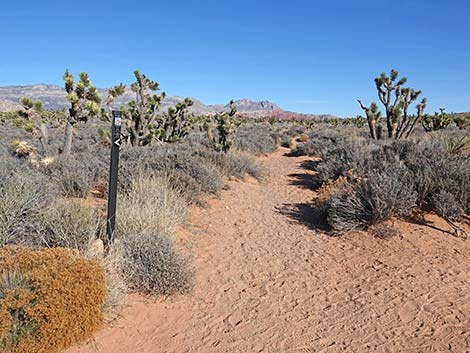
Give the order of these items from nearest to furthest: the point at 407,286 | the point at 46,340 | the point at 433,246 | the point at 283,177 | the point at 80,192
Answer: the point at 46,340
the point at 407,286
the point at 433,246
the point at 80,192
the point at 283,177

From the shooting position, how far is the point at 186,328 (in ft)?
13.1

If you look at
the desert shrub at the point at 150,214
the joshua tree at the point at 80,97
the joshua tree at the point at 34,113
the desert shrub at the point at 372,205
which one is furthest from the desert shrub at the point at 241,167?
the joshua tree at the point at 34,113

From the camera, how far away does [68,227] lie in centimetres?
485

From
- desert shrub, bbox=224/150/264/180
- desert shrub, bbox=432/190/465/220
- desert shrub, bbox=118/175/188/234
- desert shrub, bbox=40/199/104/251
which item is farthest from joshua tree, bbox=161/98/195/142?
desert shrub, bbox=432/190/465/220

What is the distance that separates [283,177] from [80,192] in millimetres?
7705

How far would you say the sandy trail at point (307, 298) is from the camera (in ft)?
12.2

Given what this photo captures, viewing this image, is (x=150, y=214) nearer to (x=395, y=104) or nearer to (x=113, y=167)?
(x=113, y=167)

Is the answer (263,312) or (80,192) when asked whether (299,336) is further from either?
(80,192)

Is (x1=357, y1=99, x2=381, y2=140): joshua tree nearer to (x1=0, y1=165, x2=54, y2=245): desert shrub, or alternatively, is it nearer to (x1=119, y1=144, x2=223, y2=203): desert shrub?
(x1=119, y1=144, x2=223, y2=203): desert shrub

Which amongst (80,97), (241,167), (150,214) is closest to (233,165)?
(241,167)

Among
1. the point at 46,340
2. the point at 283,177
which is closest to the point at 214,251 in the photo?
the point at 46,340

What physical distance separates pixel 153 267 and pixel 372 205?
169 inches

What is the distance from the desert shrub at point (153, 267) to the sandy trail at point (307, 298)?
0.56 feet

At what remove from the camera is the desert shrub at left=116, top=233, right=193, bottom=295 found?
454cm
